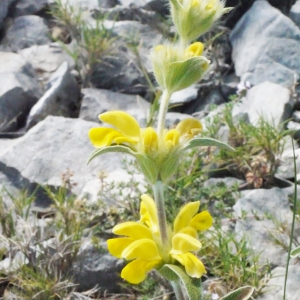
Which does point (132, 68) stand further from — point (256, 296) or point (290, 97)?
point (256, 296)

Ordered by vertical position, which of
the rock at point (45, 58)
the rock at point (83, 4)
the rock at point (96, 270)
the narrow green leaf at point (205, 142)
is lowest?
the rock at point (96, 270)

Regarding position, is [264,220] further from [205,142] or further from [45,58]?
[45,58]

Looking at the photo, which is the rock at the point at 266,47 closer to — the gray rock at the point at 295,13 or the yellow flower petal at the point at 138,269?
the gray rock at the point at 295,13

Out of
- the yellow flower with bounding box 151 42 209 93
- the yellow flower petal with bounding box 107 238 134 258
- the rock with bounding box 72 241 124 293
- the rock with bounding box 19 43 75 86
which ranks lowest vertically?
the rock with bounding box 72 241 124 293

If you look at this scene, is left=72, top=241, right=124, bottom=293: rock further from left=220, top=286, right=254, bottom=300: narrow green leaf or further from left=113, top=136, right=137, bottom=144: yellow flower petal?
left=113, top=136, right=137, bottom=144: yellow flower petal

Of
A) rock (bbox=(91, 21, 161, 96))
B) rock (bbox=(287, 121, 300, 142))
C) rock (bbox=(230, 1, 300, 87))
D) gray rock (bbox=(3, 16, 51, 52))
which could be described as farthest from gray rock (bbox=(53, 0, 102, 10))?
rock (bbox=(287, 121, 300, 142))

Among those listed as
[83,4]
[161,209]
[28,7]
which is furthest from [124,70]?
[161,209]

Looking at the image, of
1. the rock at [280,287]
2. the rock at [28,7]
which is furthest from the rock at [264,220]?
the rock at [28,7]
